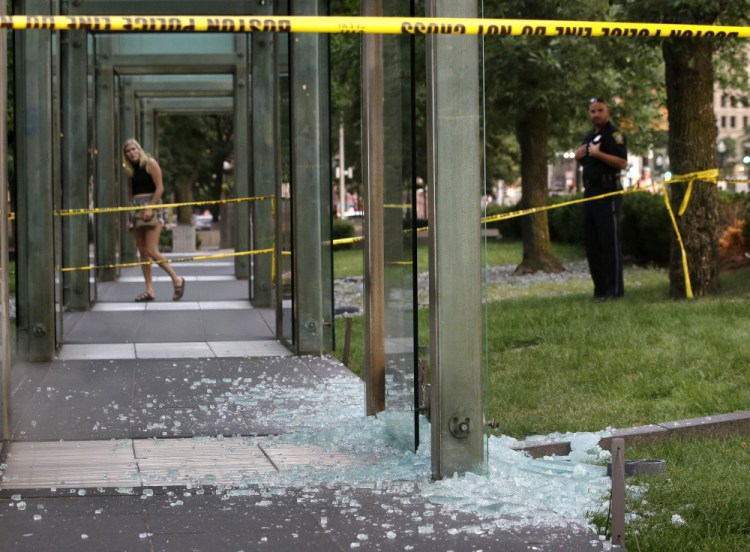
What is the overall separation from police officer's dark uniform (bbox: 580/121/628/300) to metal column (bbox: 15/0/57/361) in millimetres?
5335

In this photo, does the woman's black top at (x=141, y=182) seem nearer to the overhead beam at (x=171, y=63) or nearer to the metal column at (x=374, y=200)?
the overhead beam at (x=171, y=63)

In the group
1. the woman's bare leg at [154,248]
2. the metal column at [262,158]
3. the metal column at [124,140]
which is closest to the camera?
the woman's bare leg at [154,248]

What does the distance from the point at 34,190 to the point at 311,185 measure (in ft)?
6.72

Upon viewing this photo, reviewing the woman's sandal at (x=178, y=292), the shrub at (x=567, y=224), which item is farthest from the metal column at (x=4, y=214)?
the shrub at (x=567, y=224)

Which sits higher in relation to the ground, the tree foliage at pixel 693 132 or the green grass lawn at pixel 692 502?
the tree foliage at pixel 693 132

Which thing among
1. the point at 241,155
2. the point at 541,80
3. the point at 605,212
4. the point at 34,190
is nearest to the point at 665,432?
the point at 34,190

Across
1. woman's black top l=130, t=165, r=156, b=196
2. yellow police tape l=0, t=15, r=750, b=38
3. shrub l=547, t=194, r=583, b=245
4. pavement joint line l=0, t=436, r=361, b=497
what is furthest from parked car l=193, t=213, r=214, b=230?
yellow police tape l=0, t=15, r=750, b=38

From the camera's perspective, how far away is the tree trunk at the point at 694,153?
13.1 m

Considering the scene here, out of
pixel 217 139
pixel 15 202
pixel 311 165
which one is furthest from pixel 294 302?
pixel 217 139

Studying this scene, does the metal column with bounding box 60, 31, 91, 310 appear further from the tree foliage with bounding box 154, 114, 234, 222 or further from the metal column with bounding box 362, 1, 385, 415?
the tree foliage with bounding box 154, 114, 234, 222

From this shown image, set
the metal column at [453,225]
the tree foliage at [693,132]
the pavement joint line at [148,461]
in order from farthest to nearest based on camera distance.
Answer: the tree foliage at [693,132] < the pavement joint line at [148,461] < the metal column at [453,225]

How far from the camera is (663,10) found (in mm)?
12906

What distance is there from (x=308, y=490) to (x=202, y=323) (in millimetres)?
7672

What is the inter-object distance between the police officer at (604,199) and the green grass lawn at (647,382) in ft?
0.94
